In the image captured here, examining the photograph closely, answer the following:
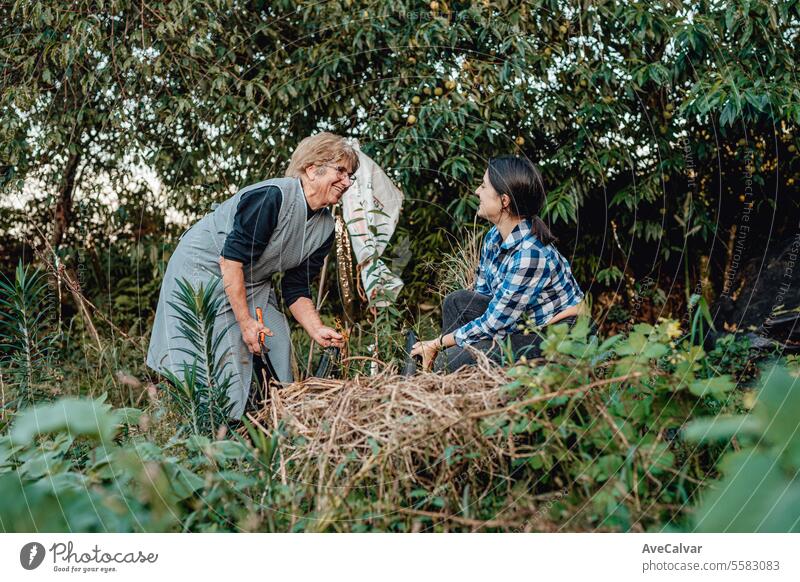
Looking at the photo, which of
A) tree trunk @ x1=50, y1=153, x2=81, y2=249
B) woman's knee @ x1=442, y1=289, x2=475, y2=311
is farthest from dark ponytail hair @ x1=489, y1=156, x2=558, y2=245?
tree trunk @ x1=50, y1=153, x2=81, y2=249

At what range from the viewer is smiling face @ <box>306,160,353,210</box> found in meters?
2.67

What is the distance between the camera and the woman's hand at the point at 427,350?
247 cm

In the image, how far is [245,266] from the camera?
2.70 metres

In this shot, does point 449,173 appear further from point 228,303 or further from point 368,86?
point 228,303

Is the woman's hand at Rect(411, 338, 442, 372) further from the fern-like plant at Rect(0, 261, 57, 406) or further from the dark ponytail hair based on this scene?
the fern-like plant at Rect(0, 261, 57, 406)

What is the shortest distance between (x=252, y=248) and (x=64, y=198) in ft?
6.71

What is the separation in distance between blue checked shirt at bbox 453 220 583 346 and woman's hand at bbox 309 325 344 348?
0.43 meters

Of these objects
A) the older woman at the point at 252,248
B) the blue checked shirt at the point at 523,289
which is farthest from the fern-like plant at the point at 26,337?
the blue checked shirt at the point at 523,289

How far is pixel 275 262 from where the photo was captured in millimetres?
2744

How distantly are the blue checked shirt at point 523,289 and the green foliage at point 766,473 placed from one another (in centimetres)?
115

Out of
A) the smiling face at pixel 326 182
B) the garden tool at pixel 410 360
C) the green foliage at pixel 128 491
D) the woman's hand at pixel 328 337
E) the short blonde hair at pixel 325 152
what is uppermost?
the short blonde hair at pixel 325 152

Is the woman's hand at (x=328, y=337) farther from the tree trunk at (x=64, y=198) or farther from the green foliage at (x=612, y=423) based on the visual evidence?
the tree trunk at (x=64, y=198)

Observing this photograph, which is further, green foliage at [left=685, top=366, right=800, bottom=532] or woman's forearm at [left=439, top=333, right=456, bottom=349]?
woman's forearm at [left=439, top=333, right=456, bottom=349]
